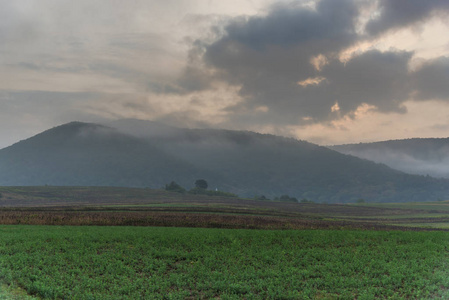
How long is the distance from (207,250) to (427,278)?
21027mm

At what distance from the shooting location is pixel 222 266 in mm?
33688

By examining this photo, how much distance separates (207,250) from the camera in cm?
3891

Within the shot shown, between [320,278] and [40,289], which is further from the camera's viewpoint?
[320,278]

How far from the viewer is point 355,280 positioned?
30094mm

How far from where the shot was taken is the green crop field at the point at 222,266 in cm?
2825

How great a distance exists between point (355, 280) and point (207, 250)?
51.3 ft

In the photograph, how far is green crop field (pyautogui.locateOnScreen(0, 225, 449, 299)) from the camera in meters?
28.2

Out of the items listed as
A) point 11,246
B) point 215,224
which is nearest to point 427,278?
point 11,246

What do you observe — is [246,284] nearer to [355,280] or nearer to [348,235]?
[355,280]

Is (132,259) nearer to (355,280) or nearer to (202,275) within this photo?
(202,275)

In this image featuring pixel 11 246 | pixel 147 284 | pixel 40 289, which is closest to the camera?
pixel 40 289

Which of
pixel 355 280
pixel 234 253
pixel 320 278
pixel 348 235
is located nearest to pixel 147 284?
pixel 234 253

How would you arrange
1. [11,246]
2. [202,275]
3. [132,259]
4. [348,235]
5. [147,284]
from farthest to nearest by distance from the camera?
[348,235]
[11,246]
[132,259]
[202,275]
[147,284]

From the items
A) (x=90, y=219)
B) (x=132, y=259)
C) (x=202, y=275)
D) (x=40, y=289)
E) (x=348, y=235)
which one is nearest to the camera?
(x=40, y=289)
